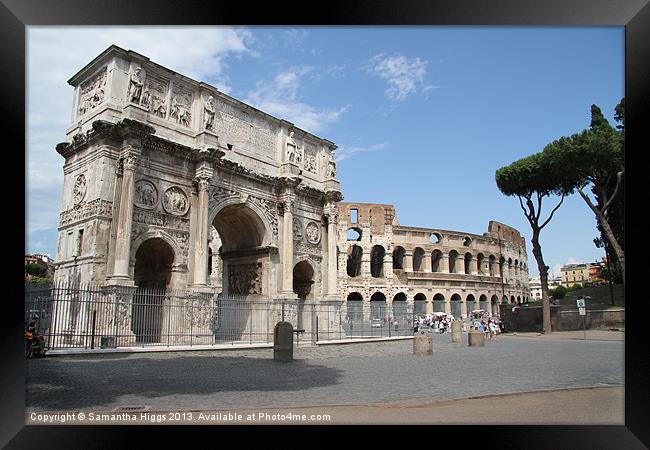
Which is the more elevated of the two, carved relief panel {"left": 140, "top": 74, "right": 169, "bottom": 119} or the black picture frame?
carved relief panel {"left": 140, "top": 74, "right": 169, "bottom": 119}

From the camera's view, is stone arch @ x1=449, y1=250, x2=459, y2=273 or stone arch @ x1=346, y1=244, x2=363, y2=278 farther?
stone arch @ x1=449, y1=250, x2=459, y2=273

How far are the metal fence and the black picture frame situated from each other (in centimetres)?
708

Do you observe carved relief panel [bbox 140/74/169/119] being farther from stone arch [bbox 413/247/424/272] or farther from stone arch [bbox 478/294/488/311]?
stone arch [bbox 478/294/488/311]

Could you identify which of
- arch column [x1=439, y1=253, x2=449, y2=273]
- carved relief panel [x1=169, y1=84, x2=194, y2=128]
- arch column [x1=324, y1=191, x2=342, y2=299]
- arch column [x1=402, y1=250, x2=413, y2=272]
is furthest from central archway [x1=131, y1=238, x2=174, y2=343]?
arch column [x1=439, y1=253, x2=449, y2=273]

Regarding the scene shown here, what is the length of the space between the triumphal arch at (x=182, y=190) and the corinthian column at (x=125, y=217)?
1.2 inches

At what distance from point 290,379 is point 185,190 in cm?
1055

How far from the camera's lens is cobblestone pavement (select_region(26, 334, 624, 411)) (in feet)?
21.8

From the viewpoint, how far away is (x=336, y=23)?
5.28m

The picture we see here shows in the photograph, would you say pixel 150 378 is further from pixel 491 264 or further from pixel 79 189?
pixel 491 264

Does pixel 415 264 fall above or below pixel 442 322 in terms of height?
above

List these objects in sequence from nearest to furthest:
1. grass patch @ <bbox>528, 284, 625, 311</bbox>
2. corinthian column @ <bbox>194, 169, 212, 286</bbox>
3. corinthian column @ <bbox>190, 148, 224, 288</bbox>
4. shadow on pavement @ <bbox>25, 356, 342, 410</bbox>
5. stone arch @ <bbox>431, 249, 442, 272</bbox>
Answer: shadow on pavement @ <bbox>25, 356, 342, 410</bbox>
corinthian column @ <bbox>194, 169, 212, 286</bbox>
corinthian column @ <bbox>190, 148, 224, 288</bbox>
grass patch @ <bbox>528, 284, 625, 311</bbox>
stone arch @ <bbox>431, 249, 442, 272</bbox>

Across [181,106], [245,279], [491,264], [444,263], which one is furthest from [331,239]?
[491,264]

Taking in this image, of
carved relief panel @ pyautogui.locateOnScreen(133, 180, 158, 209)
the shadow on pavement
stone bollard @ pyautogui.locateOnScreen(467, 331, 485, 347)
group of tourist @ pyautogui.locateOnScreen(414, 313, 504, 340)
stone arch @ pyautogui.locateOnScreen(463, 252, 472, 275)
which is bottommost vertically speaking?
group of tourist @ pyautogui.locateOnScreen(414, 313, 504, 340)

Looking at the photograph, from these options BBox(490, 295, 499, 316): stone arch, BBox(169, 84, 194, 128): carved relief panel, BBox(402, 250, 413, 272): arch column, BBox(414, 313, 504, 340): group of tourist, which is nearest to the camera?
BBox(169, 84, 194, 128): carved relief panel
